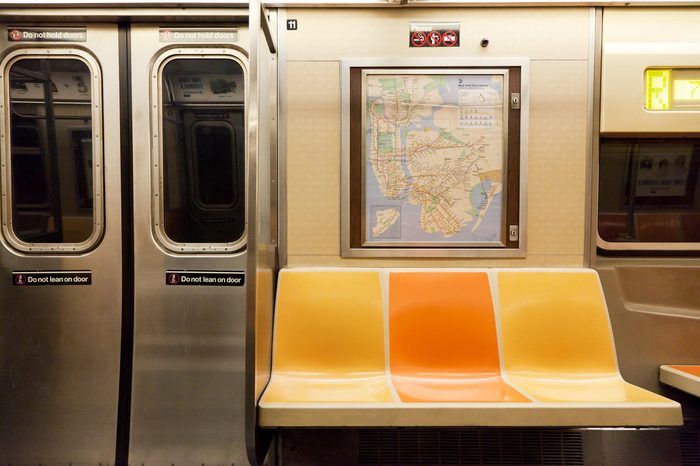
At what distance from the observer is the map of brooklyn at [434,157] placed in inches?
108

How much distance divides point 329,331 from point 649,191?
209 centimetres

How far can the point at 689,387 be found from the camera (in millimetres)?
2535

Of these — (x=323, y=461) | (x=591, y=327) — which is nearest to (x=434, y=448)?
(x=323, y=461)

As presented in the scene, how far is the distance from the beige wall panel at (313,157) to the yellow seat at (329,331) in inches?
8.7

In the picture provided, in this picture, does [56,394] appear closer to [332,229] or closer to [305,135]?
[332,229]

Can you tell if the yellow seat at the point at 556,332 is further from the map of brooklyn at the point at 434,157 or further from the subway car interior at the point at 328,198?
the map of brooklyn at the point at 434,157

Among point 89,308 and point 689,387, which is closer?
point 689,387

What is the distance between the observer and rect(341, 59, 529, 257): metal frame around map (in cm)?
272

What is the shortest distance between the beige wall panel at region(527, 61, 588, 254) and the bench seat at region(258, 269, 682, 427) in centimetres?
24

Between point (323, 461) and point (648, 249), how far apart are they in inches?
90.1

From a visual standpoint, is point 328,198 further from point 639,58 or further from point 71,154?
point 639,58

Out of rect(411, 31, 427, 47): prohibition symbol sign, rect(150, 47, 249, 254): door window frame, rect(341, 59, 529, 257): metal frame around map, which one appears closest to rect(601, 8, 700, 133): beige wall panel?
rect(341, 59, 529, 257): metal frame around map

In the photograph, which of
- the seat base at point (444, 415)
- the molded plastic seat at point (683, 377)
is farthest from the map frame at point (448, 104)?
the molded plastic seat at point (683, 377)

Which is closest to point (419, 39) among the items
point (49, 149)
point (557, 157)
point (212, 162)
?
point (557, 157)
